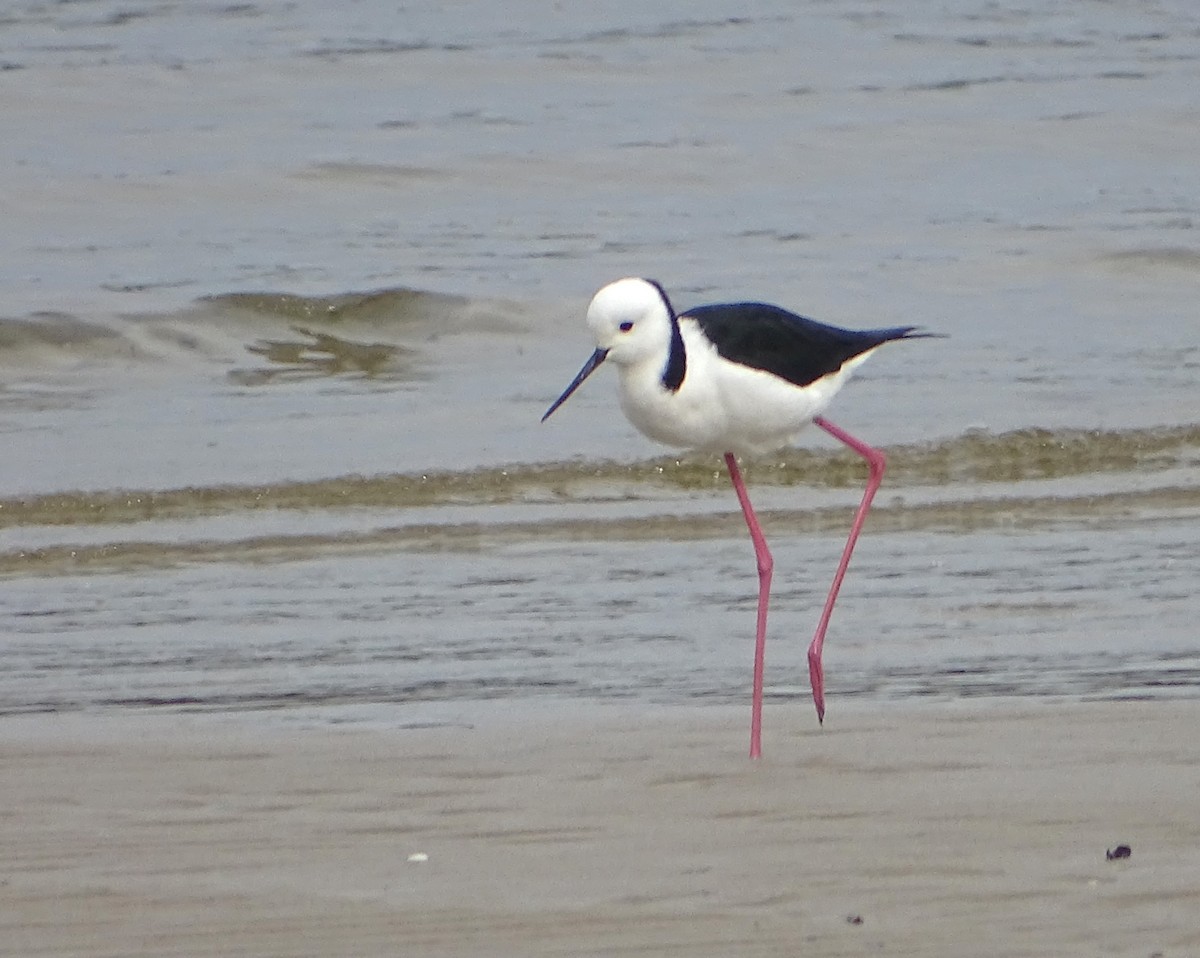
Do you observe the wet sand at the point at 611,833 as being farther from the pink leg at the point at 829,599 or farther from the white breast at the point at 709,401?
the white breast at the point at 709,401

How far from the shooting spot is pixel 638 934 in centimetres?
369

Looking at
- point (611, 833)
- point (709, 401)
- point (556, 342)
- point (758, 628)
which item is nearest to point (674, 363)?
point (709, 401)

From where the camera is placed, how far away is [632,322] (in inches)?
212

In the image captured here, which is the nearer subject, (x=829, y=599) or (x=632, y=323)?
(x=632, y=323)

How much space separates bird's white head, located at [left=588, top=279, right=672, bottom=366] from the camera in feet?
17.6

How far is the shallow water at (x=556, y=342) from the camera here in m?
6.07

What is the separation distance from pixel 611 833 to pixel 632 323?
1534 millimetres

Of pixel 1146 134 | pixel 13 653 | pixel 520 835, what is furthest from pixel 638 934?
pixel 1146 134

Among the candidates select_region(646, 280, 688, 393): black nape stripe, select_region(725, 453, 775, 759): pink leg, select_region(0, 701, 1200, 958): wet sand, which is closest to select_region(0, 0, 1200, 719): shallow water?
select_region(725, 453, 775, 759): pink leg

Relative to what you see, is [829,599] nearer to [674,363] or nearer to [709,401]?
[709,401]

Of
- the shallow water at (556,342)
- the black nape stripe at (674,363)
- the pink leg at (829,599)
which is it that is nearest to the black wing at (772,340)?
the black nape stripe at (674,363)

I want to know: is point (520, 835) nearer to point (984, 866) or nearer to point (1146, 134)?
point (984, 866)

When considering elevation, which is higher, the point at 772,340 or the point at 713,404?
the point at 772,340

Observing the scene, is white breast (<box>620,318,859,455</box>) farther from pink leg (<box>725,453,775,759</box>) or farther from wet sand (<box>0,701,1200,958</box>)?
wet sand (<box>0,701,1200,958</box>)
